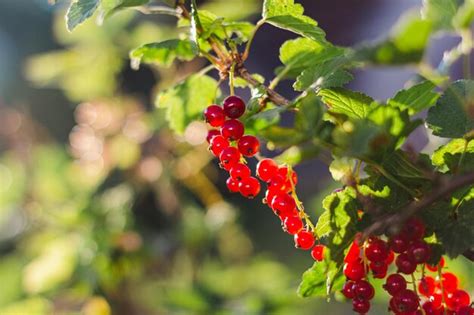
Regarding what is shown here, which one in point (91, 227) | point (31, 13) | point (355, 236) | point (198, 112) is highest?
point (31, 13)

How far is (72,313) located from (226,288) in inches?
14.1

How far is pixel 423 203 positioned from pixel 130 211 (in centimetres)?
105

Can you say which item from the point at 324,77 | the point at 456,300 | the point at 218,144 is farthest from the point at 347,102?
the point at 456,300

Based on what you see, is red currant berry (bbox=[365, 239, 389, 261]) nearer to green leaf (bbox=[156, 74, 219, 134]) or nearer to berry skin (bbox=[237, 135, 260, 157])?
berry skin (bbox=[237, 135, 260, 157])

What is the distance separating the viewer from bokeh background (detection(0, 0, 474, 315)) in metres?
1.42

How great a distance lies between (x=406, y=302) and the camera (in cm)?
62

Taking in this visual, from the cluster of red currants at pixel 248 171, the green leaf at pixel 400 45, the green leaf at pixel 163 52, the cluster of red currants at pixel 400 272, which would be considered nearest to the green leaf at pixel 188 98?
the green leaf at pixel 163 52

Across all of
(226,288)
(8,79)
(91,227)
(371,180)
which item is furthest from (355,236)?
(8,79)

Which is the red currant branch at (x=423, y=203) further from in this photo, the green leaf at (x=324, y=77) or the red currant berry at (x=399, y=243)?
the green leaf at (x=324, y=77)

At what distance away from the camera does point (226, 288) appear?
1.58 metres

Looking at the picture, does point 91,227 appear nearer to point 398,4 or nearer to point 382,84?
point 382,84

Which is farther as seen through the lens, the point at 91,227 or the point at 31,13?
the point at 31,13

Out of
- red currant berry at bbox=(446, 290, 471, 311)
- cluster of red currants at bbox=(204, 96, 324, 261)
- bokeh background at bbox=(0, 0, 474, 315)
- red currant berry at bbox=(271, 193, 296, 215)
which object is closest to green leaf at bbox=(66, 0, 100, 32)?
cluster of red currants at bbox=(204, 96, 324, 261)

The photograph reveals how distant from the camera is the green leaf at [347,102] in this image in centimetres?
61
